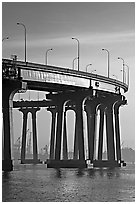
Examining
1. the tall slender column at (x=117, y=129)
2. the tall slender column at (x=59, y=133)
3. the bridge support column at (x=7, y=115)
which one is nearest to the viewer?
the bridge support column at (x=7, y=115)

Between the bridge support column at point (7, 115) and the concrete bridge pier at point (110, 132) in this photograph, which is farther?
the concrete bridge pier at point (110, 132)

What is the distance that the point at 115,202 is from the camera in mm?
47250

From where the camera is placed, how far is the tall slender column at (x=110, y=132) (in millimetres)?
151250

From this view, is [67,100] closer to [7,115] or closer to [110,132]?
[110,132]

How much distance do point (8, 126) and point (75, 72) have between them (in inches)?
925

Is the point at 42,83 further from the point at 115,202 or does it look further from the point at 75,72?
the point at 115,202

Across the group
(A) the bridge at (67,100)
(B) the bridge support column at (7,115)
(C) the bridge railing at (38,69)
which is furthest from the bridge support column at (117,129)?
(B) the bridge support column at (7,115)

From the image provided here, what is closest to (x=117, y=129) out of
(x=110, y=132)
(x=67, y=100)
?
(x=110, y=132)

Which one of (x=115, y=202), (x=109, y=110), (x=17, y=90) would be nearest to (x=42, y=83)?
(x=17, y=90)

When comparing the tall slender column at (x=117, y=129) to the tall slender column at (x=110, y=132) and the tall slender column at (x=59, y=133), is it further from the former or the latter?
the tall slender column at (x=59, y=133)

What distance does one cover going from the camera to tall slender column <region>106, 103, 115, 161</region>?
496 ft

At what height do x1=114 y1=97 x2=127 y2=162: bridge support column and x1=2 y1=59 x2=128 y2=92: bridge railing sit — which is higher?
x1=2 y1=59 x2=128 y2=92: bridge railing

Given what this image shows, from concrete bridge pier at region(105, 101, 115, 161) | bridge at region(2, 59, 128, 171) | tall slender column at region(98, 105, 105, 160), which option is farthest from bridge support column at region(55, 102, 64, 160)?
tall slender column at region(98, 105, 105, 160)

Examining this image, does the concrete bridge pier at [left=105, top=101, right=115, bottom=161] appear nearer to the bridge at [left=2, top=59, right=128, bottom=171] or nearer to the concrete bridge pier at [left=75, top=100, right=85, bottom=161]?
the bridge at [left=2, top=59, right=128, bottom=171]
